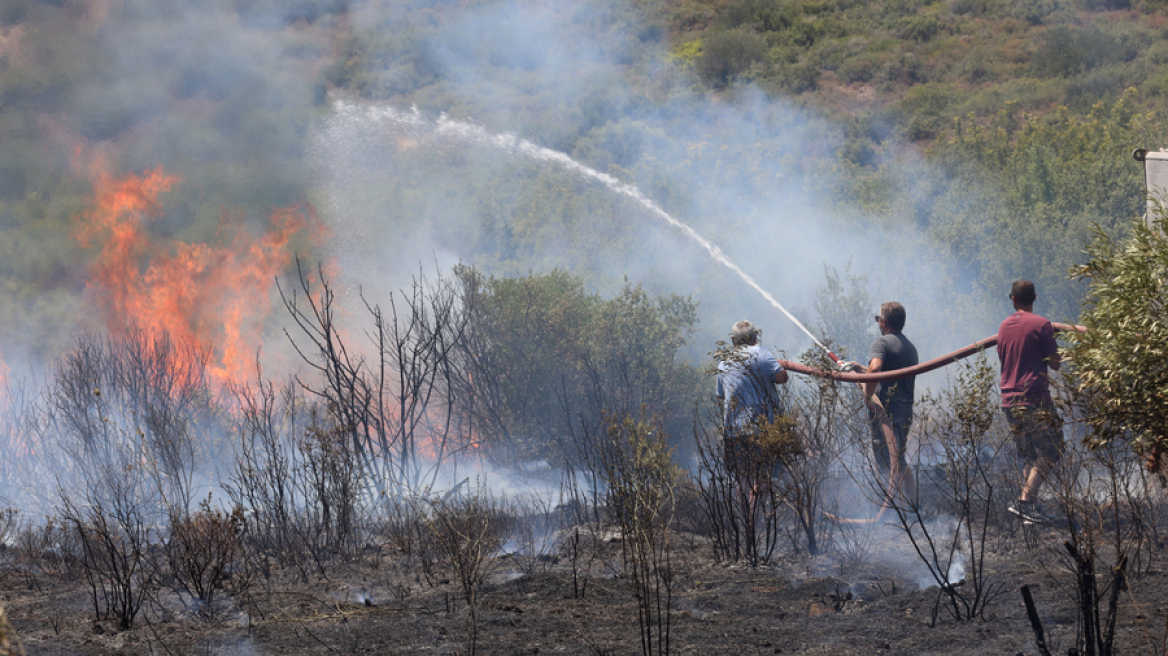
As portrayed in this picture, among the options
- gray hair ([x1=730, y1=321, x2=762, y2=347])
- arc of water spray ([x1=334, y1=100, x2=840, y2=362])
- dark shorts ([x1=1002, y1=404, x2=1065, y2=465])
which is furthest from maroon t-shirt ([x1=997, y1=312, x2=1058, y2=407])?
arc of water spray ([x1=334, y1=100, x2=840, y2=362])

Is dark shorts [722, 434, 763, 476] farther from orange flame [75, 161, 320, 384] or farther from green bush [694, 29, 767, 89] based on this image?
green bush [694, 29, 767, 89]

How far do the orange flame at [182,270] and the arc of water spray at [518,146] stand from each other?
627cm

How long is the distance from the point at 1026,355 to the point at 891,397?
0.93m

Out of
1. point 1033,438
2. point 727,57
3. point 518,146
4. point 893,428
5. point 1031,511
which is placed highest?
point 727,57

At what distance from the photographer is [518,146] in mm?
28688

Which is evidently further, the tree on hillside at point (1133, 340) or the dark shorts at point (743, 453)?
the dark shorts at point (743, 453)

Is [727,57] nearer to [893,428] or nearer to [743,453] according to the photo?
[893,428]

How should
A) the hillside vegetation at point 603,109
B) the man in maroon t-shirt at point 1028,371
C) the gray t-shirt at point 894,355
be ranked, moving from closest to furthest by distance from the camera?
the man in maroon t-shirt at point 1028,371 < the gray t-shirt at point 894,355 < the hillside vegetation at point 603,109

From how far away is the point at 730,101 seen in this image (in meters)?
28.0

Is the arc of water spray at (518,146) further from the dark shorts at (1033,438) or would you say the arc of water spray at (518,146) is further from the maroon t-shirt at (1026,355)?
the dark shorts at (1033,438)

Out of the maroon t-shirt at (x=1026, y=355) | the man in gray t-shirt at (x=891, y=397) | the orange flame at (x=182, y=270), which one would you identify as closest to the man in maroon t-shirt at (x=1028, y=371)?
the maroon t-shirt at (x=1026, y=355)

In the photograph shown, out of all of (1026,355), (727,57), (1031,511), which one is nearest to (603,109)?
(727,57)

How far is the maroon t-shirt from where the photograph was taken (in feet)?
17.6

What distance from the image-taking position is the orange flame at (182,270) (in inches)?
864
